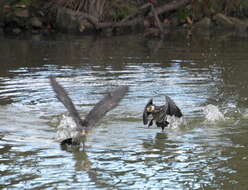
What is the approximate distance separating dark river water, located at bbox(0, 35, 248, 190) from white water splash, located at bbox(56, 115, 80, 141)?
15 centimetres

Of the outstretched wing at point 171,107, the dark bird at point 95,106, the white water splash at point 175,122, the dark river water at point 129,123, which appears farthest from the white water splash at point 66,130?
the white water splash at point 175,122

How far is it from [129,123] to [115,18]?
14.6m

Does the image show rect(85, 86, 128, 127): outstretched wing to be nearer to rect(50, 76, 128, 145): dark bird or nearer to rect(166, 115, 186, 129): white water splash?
rect(50, 76, 128, 145): dark bird

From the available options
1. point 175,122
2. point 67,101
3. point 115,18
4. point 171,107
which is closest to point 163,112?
point 171,107

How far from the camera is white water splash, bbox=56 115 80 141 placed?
8302 mm

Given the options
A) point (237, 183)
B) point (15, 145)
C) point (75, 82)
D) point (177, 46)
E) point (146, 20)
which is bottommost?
point (237, 183)

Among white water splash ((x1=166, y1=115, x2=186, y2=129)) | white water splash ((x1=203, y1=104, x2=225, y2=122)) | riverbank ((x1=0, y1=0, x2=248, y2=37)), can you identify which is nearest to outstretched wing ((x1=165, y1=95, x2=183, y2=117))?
white water splash ((x1=166, y1=115, x2=186, y2=129))

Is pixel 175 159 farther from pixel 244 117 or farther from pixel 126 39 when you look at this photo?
pixel 126 39

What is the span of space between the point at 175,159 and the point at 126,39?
13.8 meters

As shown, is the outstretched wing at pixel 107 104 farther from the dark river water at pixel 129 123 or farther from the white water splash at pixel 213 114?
the white water splash at pixel 213 114

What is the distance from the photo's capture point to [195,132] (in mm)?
9016

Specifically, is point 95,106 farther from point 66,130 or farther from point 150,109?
point 150,109

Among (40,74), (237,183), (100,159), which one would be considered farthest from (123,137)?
(40,74)

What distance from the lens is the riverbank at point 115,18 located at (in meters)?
23.3
